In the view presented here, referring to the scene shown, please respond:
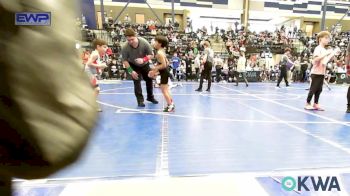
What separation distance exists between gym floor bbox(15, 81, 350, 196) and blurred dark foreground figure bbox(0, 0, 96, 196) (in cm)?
5

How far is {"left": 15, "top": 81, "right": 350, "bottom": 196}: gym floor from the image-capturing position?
2410mm

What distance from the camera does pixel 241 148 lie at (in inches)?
141

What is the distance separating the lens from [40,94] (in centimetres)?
41

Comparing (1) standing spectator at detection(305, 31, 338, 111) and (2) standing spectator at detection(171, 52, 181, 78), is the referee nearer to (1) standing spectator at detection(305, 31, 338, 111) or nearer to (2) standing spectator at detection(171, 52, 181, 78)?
(1) standing spectator at detection(305, 31, 338, 111)

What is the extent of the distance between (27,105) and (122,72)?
629 inches

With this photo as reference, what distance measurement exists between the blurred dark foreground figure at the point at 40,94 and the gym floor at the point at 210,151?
54 mm

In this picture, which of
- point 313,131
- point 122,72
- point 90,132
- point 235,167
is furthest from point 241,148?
point 122,72

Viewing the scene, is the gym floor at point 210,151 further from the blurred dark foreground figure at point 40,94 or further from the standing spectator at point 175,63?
→ the standing spectator at point 175,63

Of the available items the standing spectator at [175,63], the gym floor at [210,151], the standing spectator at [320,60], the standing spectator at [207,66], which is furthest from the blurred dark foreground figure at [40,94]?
the standing spectator at [175,63]

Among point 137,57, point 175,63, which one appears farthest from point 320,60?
point 175,63

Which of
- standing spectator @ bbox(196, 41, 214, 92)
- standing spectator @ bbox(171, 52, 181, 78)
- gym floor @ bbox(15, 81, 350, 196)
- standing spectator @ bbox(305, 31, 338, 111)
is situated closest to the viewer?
gym floor @ bbox(15, 81, 350, 196)

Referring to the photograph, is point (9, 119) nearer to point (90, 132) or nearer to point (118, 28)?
point (90, 132)

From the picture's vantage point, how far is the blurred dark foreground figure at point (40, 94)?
40 cm

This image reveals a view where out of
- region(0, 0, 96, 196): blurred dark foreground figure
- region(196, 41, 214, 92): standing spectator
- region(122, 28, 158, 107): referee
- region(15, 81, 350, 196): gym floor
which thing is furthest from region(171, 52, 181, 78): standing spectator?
region(0, 0, 96, 196): blurred dark foreground figure
